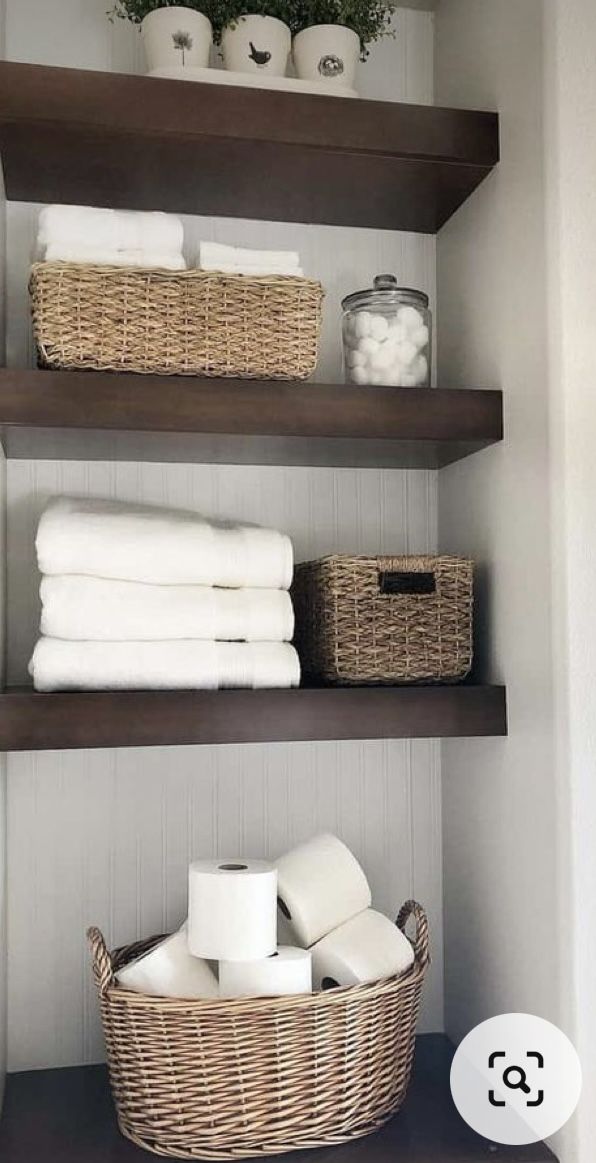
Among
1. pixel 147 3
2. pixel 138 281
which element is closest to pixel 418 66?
pixel 147 3

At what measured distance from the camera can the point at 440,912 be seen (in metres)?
1.80

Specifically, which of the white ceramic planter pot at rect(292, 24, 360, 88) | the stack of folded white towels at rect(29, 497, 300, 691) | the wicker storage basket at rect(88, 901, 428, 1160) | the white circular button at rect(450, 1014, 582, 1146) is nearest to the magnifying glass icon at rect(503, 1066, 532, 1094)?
the white circular button at rect(450, 1014, 582, 1146)

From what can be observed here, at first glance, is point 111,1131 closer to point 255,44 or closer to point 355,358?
point 355,358

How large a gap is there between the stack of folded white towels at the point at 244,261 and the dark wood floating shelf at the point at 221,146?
5.8 inches

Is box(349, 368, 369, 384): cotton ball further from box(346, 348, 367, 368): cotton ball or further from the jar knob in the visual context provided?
the jar knob

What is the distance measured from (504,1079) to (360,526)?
2.68 feet

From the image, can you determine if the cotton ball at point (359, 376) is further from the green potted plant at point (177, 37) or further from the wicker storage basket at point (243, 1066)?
the wicker storage basket at point (243, 1066)

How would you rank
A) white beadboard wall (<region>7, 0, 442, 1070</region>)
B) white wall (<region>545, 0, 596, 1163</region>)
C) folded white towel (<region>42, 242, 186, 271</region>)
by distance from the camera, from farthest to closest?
white beadboard wall (<region>7, 0, 442, 1070</region>)
folded white towel (<region>42, 242, 186, 271</region>)
white wall (<region>545, 0, 596, 1163</region>)

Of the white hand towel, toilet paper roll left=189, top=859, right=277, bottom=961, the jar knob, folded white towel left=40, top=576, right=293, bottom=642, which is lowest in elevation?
toilet paper roll left=189, top=859, right=277, bottom=961

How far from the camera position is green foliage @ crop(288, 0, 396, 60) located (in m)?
1.60

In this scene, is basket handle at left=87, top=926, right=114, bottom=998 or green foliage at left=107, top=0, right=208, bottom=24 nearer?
basket handle at left=87, top=926, right=114, bottom=998

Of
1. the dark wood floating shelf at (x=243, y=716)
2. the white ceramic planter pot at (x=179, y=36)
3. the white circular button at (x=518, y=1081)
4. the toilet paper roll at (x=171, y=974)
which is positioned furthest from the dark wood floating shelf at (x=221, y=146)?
the white circular button at (x=518, y=1081)

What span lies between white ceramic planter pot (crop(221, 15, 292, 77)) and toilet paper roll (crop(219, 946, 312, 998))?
117cm

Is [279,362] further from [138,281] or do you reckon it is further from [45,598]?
[45,598]
